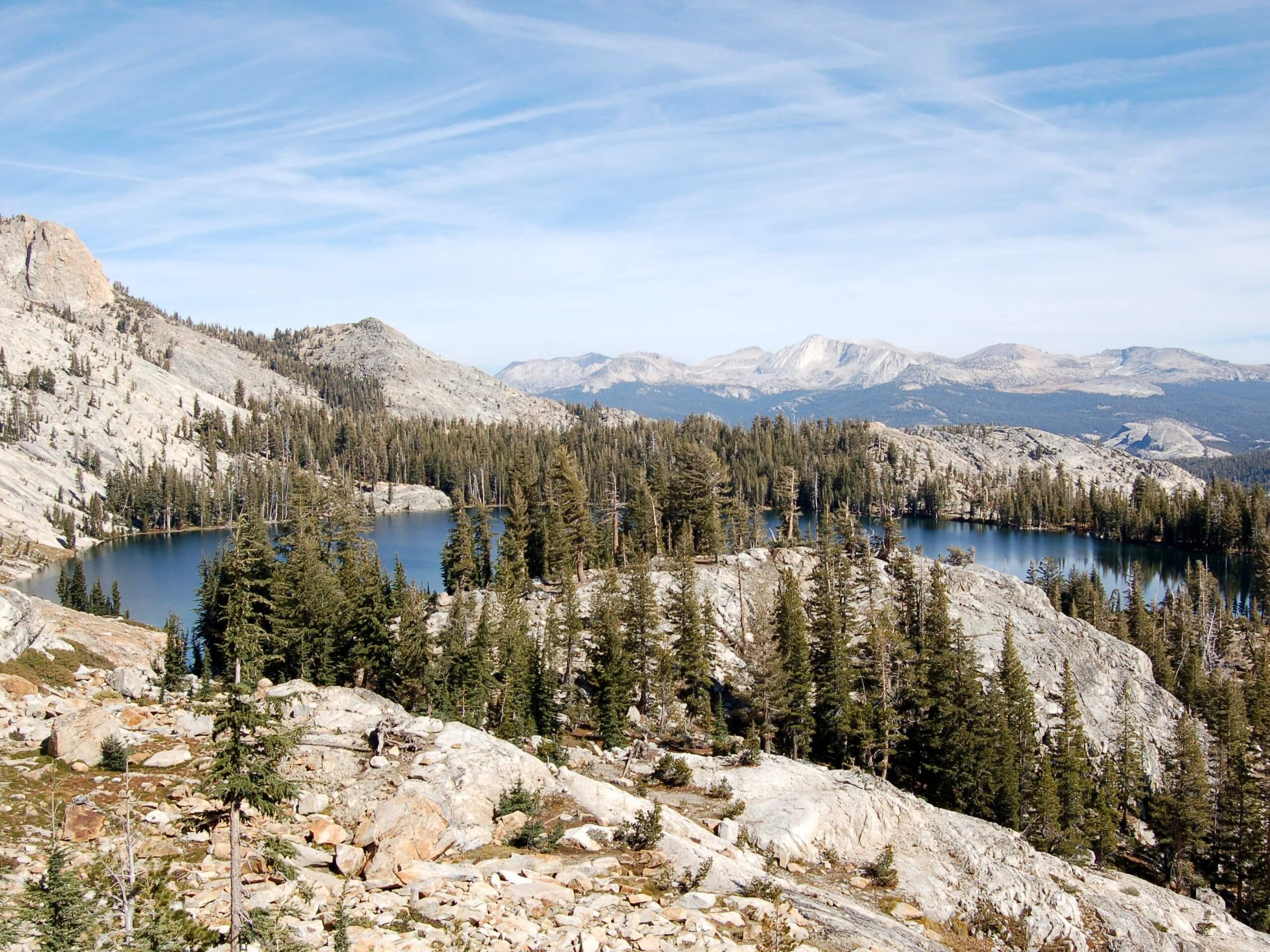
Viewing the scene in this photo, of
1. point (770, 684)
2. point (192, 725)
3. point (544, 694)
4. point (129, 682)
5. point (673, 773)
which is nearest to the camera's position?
point (192, 725)

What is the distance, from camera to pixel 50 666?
141ft

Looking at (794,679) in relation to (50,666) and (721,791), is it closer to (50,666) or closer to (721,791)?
(721,791)

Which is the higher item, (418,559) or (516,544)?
(516,544)

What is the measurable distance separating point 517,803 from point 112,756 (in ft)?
49.9

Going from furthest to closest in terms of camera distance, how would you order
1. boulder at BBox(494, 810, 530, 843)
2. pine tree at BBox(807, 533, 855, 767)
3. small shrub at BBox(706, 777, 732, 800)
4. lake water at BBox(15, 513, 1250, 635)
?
lake water at BBox(15, 513, 1250, 635) → pine tree at BBox(807, 533, 855, 767) → small shrub at BBox(706, 777, 732, 800) → boulder at BBox(494, 810, 530, 843)

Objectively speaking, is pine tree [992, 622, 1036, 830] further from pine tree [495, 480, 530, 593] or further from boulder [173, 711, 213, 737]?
boulder [173, 711, 213, 737]

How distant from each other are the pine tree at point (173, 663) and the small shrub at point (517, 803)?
22.9m

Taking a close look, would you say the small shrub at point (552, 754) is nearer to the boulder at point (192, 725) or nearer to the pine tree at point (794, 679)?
the boulder at point (192, 725)

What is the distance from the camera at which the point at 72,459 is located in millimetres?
193000

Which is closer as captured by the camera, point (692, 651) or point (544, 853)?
point (544, 853)

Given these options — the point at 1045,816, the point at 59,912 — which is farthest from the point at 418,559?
the point at 59,912

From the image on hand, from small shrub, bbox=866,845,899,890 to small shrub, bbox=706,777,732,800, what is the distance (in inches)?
303

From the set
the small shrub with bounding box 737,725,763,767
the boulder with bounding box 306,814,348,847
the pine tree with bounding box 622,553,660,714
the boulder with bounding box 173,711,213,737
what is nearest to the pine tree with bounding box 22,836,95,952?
the boulder with bounding box 306,814,348,847

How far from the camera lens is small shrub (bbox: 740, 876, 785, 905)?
24.4m
